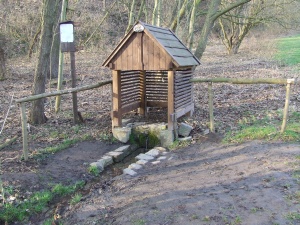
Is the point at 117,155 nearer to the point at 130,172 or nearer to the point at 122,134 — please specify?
the point at 122,134

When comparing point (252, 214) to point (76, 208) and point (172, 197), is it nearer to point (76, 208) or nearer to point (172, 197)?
point (172, 197)

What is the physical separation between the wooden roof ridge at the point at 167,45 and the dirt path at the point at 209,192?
6.84 ft

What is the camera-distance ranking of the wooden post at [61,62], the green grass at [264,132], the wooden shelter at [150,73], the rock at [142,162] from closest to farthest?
the rock at [142,162] < the green grass at [264,132] < the wooden shelter at [150,73] < the wooden post at [61,62]

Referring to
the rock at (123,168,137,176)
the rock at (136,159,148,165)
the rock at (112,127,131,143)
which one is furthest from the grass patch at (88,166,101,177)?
the rock at (112,127,131,143)

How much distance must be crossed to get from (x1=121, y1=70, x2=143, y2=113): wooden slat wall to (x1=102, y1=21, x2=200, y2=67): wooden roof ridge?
0.89 metres

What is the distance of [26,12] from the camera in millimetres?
18016

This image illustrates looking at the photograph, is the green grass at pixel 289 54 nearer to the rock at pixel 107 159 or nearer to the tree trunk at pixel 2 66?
the tree trunk at pixel 2 66

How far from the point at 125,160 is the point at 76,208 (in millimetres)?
2279

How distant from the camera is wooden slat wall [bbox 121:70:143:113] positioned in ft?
26.3

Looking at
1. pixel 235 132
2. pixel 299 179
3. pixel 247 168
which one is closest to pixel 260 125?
pixel 235 132

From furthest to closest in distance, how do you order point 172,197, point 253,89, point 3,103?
point 253,89, point 3,103, point 172,197

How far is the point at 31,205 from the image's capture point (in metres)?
4.71

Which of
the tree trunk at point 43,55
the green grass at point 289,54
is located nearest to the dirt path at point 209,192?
the tree trunk at point 43,55

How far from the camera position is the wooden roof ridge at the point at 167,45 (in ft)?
22.2
